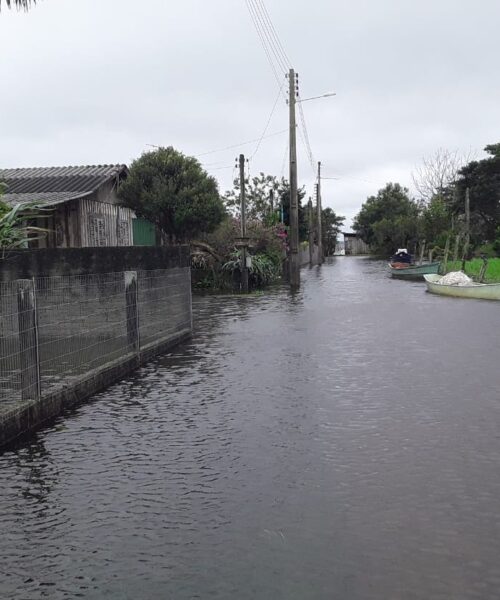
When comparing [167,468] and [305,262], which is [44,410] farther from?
[305,262]

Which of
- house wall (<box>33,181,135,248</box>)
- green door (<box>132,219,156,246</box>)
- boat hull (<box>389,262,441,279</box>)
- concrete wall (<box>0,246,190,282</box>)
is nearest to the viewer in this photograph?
concrete wall (<box>0,246,190,282</box>)

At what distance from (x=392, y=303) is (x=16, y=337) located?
16669mm

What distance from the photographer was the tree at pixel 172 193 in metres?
30.0

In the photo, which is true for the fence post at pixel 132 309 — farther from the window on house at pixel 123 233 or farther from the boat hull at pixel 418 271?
the boat hull at pixel 418 271

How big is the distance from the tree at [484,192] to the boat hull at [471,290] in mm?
43779

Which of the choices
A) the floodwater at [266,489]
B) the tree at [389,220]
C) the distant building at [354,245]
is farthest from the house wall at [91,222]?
the distant building at [354,245]

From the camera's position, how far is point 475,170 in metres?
69.0

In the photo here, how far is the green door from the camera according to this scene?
31.1 m

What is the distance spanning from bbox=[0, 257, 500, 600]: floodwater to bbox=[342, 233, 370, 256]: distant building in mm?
125544

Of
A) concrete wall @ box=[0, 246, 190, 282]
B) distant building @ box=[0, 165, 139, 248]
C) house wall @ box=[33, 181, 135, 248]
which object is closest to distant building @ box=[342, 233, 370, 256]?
house wall @ box=[33, 181, 135, 248]

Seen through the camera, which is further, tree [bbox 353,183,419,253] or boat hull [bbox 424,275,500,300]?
tree [bbox 353,183,419,253]

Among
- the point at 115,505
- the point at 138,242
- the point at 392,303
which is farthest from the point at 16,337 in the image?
the point at 138,242

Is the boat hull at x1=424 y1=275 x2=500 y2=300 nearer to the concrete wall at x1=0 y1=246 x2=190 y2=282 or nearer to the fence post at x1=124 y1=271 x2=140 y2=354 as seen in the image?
the concrete wall at x1=0 y1=246 x2=190 y2=282

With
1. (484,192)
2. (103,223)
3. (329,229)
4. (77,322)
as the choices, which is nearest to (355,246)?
(329,229)
